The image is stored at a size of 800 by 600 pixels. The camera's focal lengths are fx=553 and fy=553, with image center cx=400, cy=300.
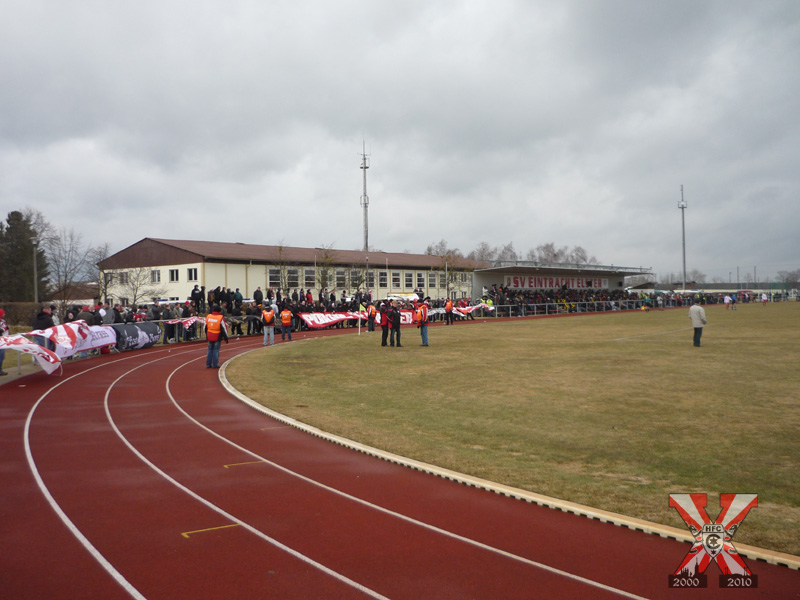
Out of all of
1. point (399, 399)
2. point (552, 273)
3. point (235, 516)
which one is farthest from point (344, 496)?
point (552, 273)

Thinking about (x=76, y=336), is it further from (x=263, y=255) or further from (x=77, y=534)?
(x=263, y=255)

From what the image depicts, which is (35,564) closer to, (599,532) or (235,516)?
(235,516)

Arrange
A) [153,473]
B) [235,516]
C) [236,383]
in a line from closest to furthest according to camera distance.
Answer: [235,516] < [153,473] < [236,383]

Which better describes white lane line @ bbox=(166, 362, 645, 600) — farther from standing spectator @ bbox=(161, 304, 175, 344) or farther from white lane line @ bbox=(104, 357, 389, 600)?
standing spectator @ bbox=(161, 304, 175, 344)

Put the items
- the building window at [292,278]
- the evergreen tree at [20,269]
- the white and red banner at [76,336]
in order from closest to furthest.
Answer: the white and red banner at [76,336], the building window at [292,278], the evergreen tree at [20,269]

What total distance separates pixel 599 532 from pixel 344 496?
2.98 metres

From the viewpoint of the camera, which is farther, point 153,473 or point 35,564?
point 153,473

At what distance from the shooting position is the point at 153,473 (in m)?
7.76

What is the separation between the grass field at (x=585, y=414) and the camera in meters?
6.96

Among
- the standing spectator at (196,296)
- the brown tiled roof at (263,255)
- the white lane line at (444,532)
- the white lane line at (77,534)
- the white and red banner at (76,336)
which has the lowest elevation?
the white lane line at (444,532)

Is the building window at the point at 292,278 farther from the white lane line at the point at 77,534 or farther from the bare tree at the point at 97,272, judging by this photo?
the white lane line at the point at 77,534

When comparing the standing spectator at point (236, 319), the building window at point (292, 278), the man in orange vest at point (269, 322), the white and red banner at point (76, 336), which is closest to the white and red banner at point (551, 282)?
the building window at point (292, 278)

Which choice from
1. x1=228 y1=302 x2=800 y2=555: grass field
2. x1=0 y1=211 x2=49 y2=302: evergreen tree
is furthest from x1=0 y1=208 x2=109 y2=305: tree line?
x1=228 y1=302 x2=800 y2=555: grass field

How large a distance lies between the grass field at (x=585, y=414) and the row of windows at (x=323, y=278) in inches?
1231
